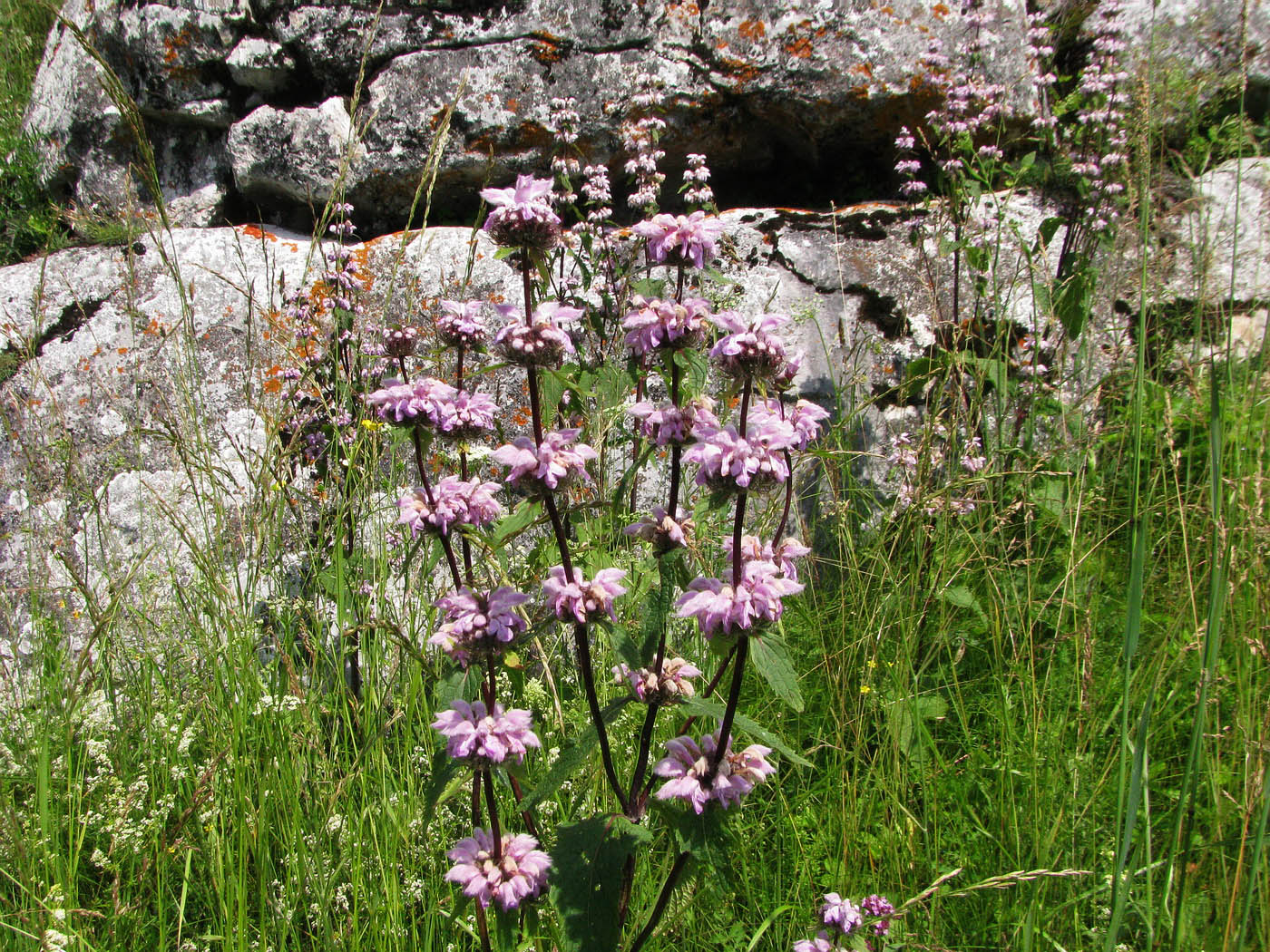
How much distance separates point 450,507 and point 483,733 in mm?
415

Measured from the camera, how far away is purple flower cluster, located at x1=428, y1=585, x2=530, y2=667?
4.21 ft

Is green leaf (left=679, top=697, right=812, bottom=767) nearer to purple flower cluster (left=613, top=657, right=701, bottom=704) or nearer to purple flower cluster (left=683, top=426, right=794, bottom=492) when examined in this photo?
purple flower cluster (left=613, top=657, right=701, bottom=704)

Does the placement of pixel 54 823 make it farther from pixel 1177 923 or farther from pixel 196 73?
pixel 196 73

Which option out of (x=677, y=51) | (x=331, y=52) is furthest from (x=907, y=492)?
(x=331, y=52)

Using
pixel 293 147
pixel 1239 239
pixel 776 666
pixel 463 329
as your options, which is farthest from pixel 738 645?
pixel 1239 239

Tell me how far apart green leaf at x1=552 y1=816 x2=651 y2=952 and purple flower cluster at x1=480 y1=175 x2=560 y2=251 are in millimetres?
985

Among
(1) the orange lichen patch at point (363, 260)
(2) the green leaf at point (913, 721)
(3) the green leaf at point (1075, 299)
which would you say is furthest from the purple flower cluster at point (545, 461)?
(3) the green leaf at point (1075, 299)

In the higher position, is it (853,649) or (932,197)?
(932,197)

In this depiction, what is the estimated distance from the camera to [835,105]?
13.1 ft

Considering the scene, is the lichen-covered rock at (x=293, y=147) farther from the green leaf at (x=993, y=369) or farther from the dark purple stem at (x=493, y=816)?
the dark purple stem at (x=493, y=816)

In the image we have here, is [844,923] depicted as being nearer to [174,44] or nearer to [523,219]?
[523,219]

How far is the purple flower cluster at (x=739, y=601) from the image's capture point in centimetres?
112

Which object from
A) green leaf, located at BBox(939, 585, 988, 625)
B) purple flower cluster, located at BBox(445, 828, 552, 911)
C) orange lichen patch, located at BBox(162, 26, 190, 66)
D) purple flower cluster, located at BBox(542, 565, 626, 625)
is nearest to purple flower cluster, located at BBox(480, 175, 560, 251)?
purple flower cluster, located at BBox(542, 565, 626, 625)

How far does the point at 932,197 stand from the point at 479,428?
3.32 meters
